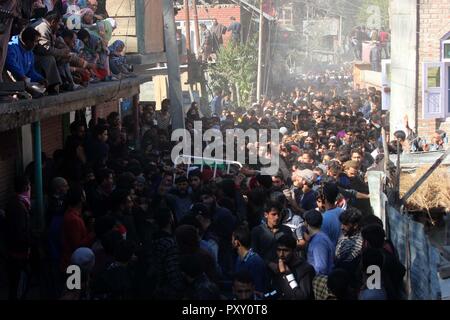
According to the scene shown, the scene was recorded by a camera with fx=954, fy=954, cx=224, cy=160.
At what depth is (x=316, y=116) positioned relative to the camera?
24312 mm

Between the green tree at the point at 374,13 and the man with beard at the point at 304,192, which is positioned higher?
the green tree at the point at 374,13

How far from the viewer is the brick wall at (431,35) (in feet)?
73.1

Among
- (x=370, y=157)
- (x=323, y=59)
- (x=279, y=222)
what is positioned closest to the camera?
(x=279, y=222)

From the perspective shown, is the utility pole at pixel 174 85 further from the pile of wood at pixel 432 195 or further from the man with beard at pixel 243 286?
the man with beard at pixel 243 286

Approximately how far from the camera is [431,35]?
882 inches

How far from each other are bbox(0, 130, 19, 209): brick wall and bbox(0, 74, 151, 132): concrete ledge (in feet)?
2.94

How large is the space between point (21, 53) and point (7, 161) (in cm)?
203

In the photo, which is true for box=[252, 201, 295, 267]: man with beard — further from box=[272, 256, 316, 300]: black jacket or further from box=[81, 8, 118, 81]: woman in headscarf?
box=[81, 8, 118, 81]: woman in headscarf

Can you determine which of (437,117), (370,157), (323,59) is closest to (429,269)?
(370,157)

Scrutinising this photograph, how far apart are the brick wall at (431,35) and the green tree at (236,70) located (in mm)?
17182

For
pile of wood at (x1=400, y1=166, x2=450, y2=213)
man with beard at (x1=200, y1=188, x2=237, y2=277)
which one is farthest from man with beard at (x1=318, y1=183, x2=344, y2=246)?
pile of wood at (x1=400, y1=166, x2=450, y2=213)

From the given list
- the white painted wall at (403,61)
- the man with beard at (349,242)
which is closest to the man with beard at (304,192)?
the man with beard at (349,242)
